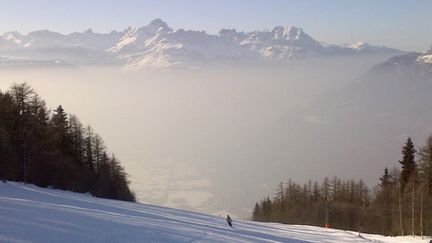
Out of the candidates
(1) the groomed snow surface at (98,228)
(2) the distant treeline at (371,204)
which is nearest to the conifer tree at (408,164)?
(2) the distant treeline at (371,204)

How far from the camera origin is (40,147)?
179 ft

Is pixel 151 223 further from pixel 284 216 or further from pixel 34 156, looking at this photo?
pixel 284 216

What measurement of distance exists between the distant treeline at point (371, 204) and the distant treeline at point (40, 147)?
33.0 m

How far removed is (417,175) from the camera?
234 ft

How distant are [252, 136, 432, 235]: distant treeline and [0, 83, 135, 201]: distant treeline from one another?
33023 mm

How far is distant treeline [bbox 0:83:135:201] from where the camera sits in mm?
52812

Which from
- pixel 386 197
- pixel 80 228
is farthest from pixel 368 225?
pixel 80 228

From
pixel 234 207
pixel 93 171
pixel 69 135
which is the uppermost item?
pixel 69 135

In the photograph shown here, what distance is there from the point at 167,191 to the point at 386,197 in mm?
120809

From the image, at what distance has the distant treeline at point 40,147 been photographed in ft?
173

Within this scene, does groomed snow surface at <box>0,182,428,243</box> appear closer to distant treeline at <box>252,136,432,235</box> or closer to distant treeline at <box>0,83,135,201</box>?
distant treeline at <box>0,83,135,201</box>

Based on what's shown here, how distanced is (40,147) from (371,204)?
174 ft

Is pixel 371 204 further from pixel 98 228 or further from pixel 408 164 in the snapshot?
pixel 98 228

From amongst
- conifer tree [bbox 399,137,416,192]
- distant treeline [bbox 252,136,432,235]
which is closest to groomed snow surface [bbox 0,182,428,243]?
distant treeline [bbox 252,136,432,235]
